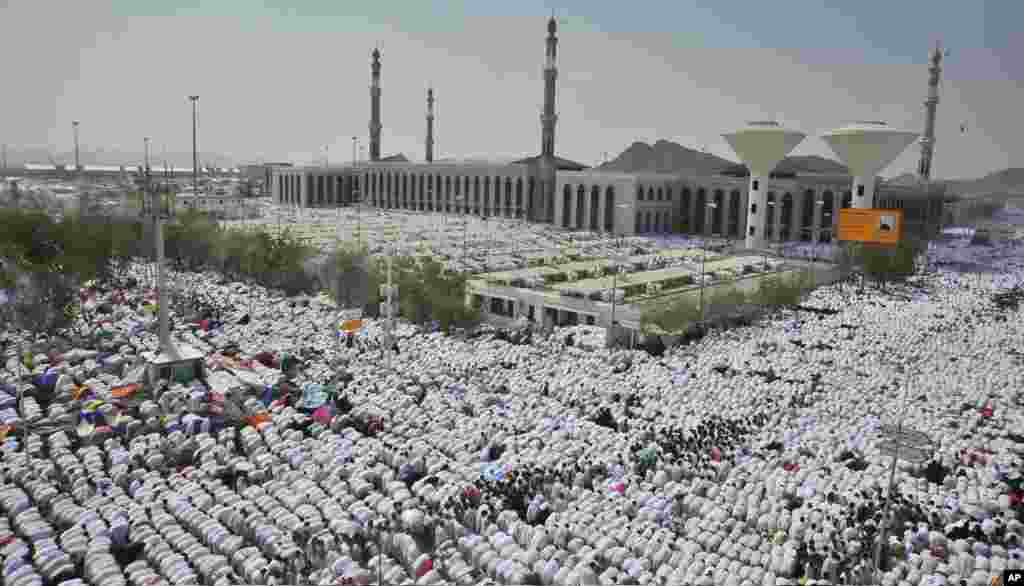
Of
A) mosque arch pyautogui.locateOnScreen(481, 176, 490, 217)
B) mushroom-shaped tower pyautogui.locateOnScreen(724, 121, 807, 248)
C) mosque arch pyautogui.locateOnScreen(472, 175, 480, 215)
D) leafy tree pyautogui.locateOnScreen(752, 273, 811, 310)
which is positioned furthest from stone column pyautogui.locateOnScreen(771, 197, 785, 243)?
mosque arch pyautogui.locateOnScreen(472, 175, 480, 215)

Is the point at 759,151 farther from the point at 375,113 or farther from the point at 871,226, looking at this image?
the point at 375,113

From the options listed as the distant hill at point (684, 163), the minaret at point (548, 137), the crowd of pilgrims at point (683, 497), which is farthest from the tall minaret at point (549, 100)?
the crowd of pilgrims at point (683, 497)

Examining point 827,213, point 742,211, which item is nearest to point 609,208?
point 742,211

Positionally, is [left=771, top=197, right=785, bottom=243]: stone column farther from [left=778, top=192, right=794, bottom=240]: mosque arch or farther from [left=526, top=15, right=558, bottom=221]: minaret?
[left=526, top=15, right=558, bottom=221]: minaret

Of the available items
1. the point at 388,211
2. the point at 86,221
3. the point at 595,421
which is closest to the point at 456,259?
the point at 86,221

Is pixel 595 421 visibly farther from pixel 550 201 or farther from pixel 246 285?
pixel 550 201

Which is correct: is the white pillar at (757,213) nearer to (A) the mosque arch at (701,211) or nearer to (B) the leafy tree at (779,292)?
(A) the mosque arch at (701,211)
